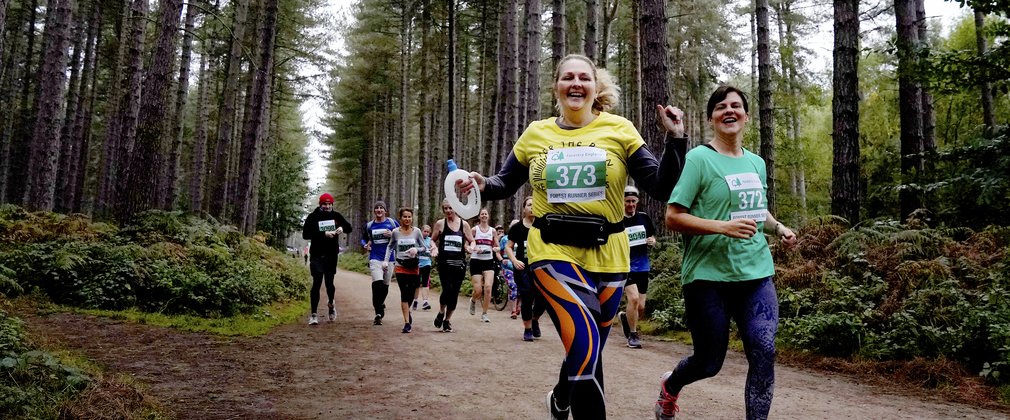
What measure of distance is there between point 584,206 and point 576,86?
72cm

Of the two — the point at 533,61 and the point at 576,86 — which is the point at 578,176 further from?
the point at 533,61

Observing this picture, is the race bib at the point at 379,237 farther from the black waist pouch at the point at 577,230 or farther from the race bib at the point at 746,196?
the race bib at the point at 746,196

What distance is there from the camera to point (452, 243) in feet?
34.7

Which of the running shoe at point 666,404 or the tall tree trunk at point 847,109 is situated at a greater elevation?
the tall tree trunk at point 847,109

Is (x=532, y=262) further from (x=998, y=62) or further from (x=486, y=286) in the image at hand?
(x=486, y=286)

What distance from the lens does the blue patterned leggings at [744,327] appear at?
10.8ft

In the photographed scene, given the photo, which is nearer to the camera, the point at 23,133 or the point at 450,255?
the point at 450,255

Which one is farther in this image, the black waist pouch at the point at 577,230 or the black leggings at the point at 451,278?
the black leggings at the point at 451,278

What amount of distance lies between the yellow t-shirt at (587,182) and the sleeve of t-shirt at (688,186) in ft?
1.08

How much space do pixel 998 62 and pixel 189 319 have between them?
36.5ft

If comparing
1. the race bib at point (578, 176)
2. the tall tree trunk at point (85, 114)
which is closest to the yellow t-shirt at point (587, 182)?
the race bib at point (578, 176)

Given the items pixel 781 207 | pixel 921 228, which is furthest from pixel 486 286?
pixel 781 207

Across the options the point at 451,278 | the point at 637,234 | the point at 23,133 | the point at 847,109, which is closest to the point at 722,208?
the point at 637,234

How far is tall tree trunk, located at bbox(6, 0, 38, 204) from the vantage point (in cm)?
3003
